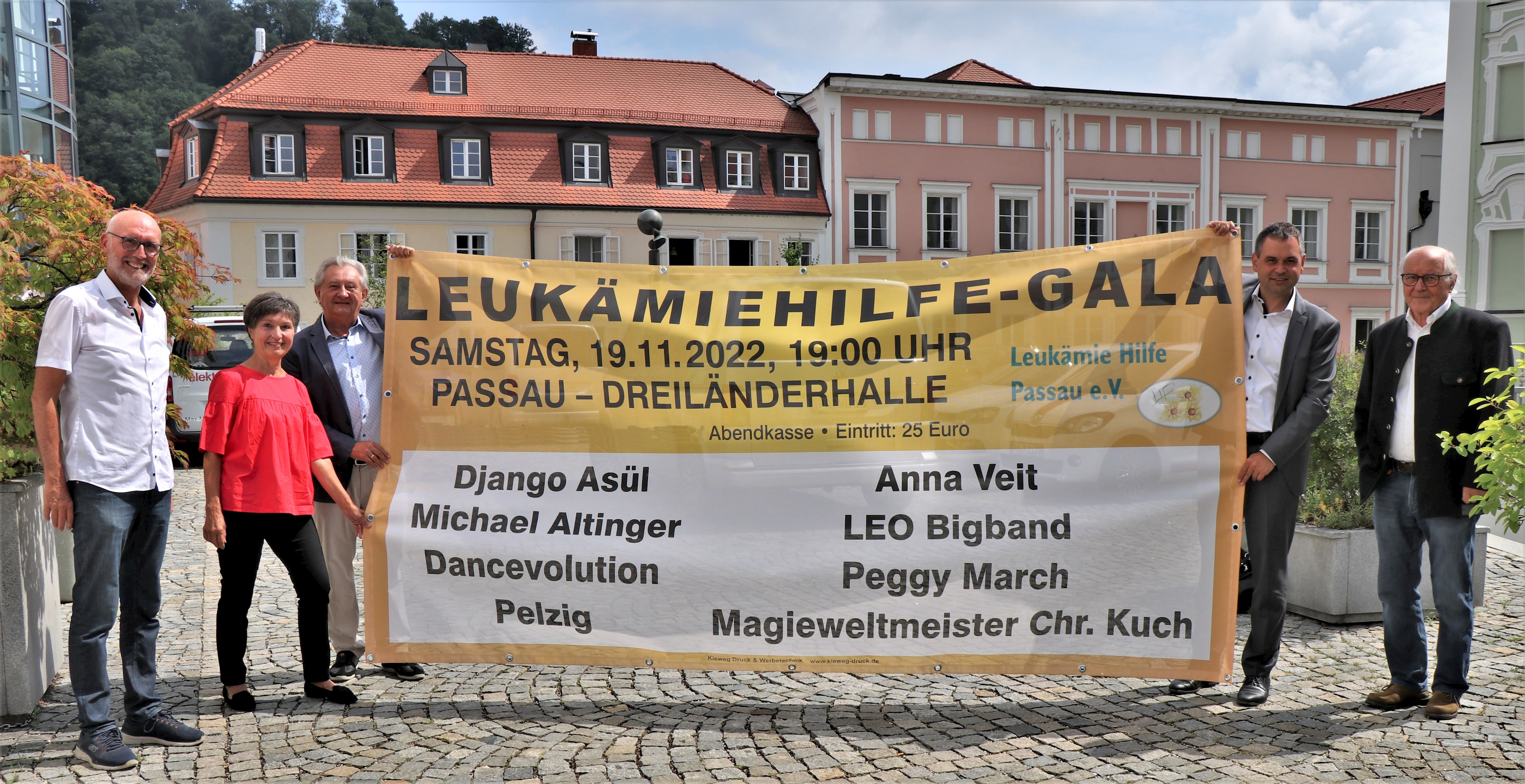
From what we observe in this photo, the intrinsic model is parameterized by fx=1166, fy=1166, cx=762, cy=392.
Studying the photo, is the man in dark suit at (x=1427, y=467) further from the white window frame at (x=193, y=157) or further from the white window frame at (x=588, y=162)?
the white window frame at (x=193, y=157)

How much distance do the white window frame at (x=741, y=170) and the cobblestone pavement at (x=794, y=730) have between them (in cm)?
3452

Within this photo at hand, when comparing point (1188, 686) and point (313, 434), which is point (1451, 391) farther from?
point (313, 434)

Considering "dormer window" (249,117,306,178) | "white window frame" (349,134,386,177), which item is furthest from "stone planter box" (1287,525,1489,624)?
"dormer window" (249,117,306,178)

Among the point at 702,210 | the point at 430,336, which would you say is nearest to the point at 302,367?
the point at 430,336

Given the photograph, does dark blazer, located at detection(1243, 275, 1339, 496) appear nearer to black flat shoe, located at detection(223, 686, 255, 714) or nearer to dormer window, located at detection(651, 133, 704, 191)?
black flat shoe, located at detection(223, 686, 255, 714)

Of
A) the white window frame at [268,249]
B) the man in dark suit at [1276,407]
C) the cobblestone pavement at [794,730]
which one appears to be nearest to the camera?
the cobblestone pavement at [794,730]

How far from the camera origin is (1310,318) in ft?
16.5

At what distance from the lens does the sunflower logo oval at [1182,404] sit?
4.91m

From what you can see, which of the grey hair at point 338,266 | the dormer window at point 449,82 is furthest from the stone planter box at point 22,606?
the dormer window at point 449,82

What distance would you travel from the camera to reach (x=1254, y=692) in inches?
200

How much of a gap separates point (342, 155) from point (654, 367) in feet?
114

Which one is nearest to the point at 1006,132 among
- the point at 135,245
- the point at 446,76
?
the point at 446,76

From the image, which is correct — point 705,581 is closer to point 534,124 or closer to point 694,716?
point 694,716

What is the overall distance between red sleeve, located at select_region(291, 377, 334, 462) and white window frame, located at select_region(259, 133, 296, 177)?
33882 millimetres
